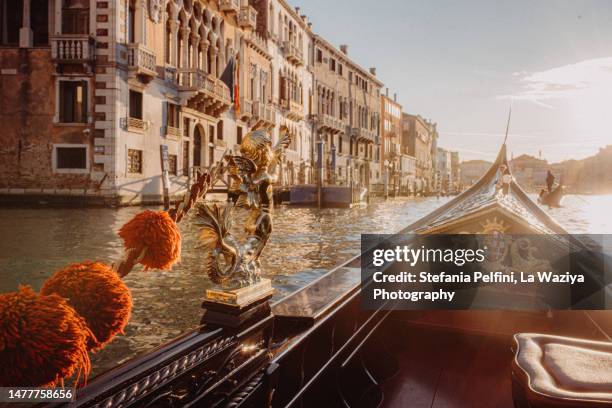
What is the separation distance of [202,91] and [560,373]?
13613mm

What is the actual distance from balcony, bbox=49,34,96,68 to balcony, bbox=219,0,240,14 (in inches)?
235

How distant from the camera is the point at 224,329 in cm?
93

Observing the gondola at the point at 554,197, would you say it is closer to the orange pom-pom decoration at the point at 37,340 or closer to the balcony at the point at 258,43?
the balcony at the point at 258,43

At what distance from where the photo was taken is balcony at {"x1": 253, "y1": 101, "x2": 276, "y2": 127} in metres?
18.5

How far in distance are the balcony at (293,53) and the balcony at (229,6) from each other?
5167 millimetres

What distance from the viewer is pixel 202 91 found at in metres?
→ 13.9

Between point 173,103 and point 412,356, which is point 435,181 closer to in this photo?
point 173,103

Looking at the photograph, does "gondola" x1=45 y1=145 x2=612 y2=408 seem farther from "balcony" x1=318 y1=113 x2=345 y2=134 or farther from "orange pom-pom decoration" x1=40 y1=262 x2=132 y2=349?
"balcony" x1=318 y1=113 x2=345 y2=134

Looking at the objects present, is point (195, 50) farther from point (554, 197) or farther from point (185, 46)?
point (554, 197)

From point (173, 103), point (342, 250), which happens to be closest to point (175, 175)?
point (173, 103)

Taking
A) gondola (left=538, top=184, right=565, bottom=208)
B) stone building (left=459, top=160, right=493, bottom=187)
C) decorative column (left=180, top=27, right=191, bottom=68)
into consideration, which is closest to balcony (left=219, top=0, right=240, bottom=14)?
decorative column (left=180, top=27, right=191, bottom=68)

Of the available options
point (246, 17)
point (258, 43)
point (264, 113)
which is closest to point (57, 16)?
point (246, 17)

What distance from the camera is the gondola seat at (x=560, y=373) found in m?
1.08

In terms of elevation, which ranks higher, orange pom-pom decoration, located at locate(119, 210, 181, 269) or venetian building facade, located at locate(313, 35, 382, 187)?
venetian building facade, located at locate(313, 35, 382, 187)
